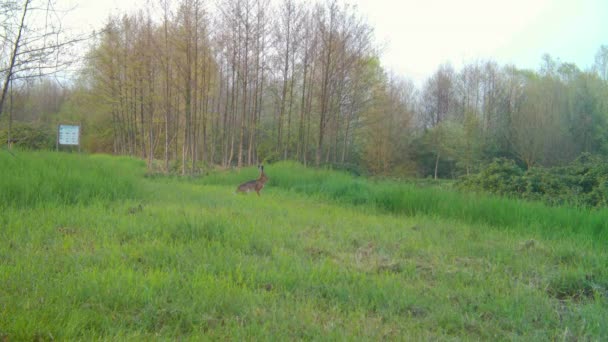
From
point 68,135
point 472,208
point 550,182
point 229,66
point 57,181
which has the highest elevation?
point 229,66

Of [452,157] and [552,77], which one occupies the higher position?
[552,77]

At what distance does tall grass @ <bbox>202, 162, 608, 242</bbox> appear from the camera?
6.02 meters

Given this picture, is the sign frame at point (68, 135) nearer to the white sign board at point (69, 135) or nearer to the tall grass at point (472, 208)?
the white sign board at point (69, 135)

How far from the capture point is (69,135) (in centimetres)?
1498

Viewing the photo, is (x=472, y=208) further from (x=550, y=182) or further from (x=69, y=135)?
(x=69, y=135)

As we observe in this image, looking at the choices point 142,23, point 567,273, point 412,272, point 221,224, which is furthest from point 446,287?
point 142,23

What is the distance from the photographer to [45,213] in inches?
200

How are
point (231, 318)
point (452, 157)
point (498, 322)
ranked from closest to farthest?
1. point (231, 318)
2. point (498, 322)
3. point (452, 157)

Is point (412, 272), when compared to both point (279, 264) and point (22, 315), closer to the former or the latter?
point (279, 264)

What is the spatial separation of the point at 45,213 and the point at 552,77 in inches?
1256

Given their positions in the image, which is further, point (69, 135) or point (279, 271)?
point (69, 135)

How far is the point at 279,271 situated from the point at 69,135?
568 inches

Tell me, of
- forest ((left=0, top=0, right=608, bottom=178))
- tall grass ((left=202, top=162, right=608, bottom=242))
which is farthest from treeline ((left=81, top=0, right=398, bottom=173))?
tall grass ((left=202, top=162, right=608, bottom=242))

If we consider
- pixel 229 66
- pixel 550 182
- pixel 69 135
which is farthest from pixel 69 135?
pixel 550 182
